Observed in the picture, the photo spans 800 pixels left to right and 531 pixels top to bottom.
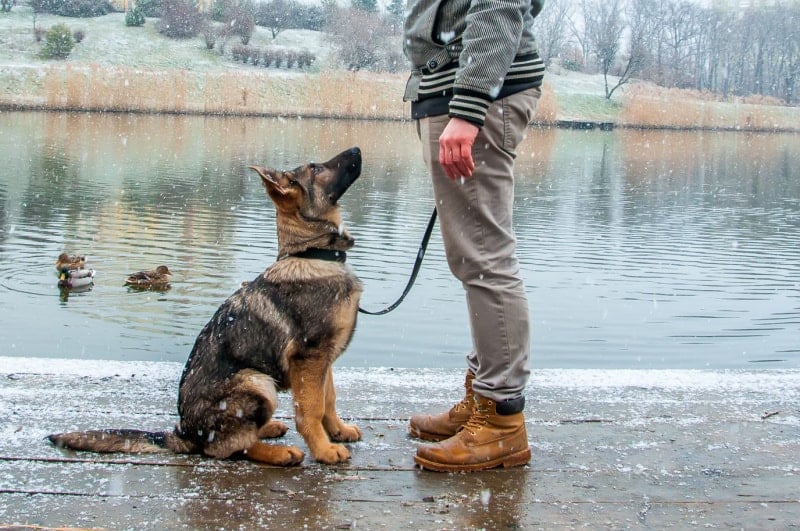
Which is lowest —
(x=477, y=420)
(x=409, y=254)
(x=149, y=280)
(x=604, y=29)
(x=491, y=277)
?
(x=409, y=254)

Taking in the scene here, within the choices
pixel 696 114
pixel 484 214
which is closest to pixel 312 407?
pixel 484 214

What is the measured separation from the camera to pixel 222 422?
3.42 m

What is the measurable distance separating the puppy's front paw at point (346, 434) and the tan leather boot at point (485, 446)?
360mm

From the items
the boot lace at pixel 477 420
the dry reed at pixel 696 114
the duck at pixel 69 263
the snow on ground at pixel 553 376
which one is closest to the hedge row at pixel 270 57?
the dry reed at pixel 696 114

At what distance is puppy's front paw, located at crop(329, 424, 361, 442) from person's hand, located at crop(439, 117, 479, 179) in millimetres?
1146

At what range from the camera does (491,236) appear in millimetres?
3379

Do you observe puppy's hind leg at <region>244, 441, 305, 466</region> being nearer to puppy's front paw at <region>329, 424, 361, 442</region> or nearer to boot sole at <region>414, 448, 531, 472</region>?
puppy's front paw at <region>329, 424, 361, 442</region>

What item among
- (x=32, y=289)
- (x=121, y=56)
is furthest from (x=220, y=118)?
(x=32, y=289)

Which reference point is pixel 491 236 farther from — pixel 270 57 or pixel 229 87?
pixel 270 57

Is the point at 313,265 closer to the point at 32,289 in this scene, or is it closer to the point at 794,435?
the point at 794,435

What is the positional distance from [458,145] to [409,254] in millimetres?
8858

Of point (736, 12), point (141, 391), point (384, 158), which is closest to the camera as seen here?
point (141, 391)

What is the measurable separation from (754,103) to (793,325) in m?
59.9

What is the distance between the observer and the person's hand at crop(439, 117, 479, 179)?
3154mm
